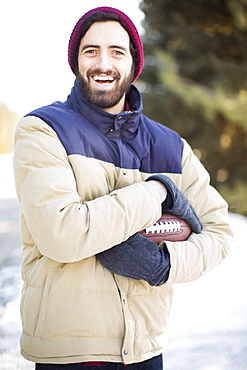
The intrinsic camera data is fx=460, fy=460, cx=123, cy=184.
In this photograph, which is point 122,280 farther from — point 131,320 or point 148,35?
point 148,35

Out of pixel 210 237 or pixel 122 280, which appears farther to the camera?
pixel 210 237

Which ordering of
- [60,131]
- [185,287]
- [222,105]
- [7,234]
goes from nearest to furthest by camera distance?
[60,131] → [185,287] → [7,234] → [222,105]

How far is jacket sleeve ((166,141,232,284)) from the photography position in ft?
5.97

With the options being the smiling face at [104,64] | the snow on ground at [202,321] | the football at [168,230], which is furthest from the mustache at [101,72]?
the snow on ground at [202,321]

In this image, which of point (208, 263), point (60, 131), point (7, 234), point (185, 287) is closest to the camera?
point (60, 131)

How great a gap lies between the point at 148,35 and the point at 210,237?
431 inches

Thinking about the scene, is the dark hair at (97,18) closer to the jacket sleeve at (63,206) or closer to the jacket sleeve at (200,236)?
the jacket sleeve at (63,206)

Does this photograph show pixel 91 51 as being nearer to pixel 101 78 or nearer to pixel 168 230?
pixel 101 78

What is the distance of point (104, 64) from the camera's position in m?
1.94

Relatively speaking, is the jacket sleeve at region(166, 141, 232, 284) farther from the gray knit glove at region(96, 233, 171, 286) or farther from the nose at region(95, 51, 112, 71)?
the nose at region(95, 51, 112, 71)

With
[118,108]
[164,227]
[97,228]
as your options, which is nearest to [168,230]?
[164,227]

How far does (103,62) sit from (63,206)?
69 centimetres

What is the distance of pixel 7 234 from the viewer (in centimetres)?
647

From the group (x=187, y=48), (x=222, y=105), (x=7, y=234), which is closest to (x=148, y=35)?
(x=187, y=48)
